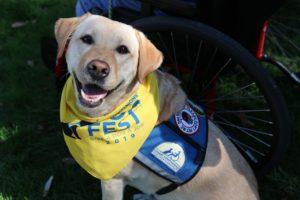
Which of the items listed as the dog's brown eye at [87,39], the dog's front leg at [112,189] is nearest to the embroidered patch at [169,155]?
the dog's front leg at [112,189]

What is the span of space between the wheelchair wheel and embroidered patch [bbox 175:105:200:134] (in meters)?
0.42

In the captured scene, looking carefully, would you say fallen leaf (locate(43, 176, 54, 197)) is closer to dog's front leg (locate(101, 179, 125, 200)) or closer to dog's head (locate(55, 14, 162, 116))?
dog's front leg (locate(101, 179, 125, 200))

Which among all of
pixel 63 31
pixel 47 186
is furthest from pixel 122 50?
pixel 47 186

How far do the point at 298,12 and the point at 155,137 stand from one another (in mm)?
3226

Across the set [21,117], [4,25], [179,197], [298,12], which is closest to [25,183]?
[21,117]

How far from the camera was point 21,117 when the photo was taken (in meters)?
3.77

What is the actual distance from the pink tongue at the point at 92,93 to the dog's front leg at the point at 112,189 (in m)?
0.62

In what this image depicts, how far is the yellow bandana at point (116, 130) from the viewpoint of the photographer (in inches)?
94.7

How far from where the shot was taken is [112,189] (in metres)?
2.69

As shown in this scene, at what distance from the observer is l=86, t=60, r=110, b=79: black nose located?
7.11 ft

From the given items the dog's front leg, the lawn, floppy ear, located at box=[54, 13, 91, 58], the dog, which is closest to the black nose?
the dog

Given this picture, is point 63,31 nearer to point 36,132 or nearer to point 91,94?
point 91,94

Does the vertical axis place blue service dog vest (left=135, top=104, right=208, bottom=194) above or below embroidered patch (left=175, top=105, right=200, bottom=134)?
below

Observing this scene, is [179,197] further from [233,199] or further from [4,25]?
[4,25]
